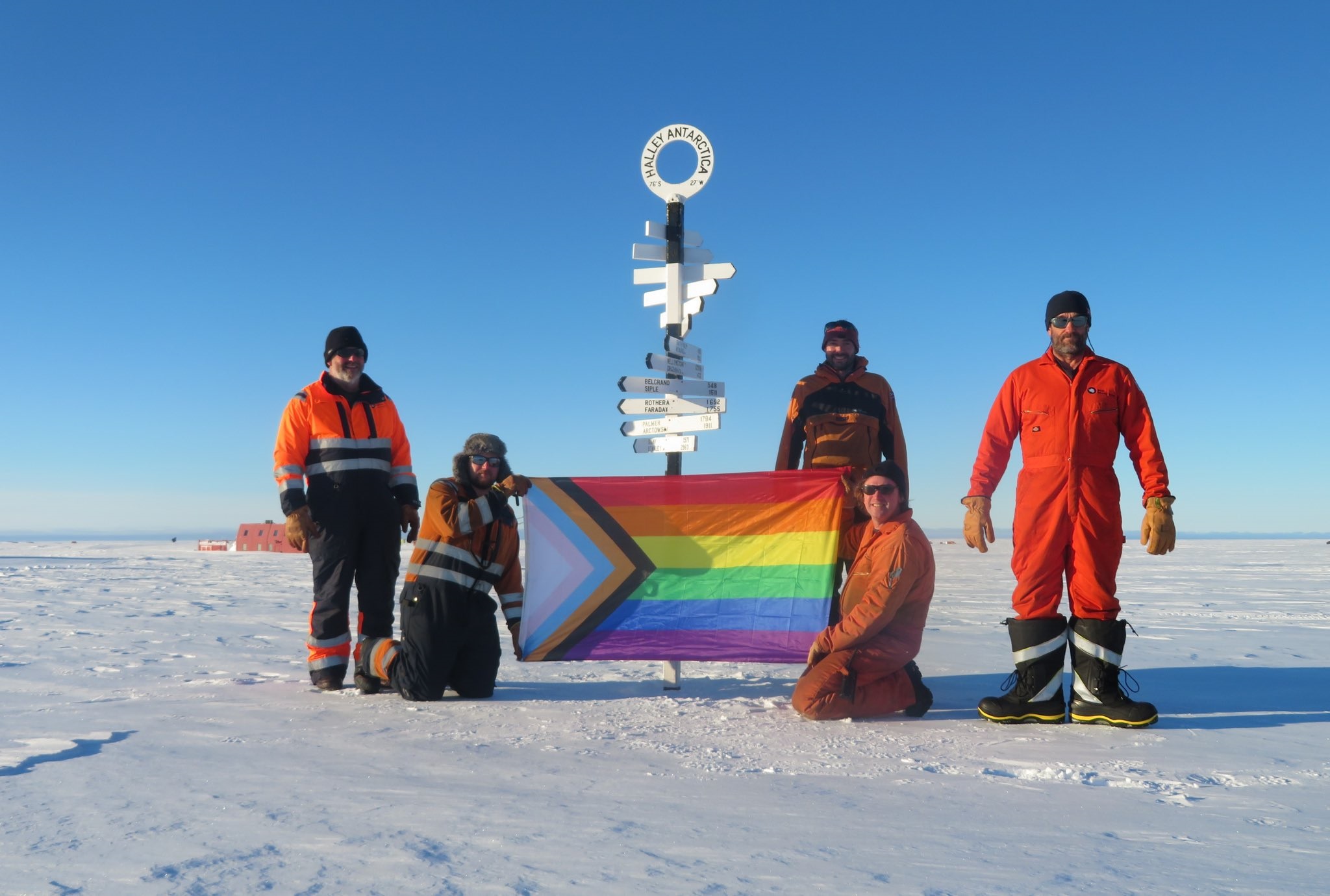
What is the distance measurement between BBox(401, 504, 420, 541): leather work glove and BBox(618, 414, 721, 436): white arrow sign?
A: 1291mm

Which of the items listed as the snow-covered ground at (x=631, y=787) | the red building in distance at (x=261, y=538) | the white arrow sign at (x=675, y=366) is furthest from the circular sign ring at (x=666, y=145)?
the red building in distance at (x=261, y=538)

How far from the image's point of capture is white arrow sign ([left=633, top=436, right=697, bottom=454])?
5266mm

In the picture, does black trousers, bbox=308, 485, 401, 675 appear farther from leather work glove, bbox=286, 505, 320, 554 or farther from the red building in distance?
the red building in distance

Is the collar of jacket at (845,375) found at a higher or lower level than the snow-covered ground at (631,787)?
higher

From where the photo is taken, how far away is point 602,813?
8.57 ft

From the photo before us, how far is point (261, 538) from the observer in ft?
93.0

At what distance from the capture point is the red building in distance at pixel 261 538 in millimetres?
27359

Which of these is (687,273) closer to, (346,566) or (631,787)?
(346,566)

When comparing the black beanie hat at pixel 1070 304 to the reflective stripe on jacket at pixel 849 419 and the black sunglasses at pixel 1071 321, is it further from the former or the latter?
the reflective stripe on jacket at pixel 849 419

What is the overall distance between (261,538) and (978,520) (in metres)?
27.8

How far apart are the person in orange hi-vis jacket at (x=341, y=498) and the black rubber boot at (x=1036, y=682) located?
3.06 metres

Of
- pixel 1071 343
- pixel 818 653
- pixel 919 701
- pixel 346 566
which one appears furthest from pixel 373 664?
pixel 1071 343

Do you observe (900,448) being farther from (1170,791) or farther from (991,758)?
(1170,791)

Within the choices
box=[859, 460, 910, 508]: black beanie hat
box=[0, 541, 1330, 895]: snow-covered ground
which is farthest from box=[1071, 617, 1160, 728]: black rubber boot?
box=[859, 460, 910, 508]: black beanie hat
